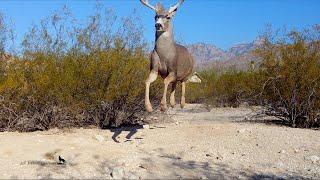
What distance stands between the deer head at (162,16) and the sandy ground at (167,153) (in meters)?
2.42

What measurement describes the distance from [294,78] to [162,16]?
496cm

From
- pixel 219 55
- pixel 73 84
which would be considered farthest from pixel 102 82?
pixel 219 55

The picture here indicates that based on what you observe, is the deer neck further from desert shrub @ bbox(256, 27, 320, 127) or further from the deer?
desert shrub @ bbox(256, 27, 320, 127)

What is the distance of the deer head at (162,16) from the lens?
10.4m

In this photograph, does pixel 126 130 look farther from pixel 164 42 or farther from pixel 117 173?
pixel 117 173

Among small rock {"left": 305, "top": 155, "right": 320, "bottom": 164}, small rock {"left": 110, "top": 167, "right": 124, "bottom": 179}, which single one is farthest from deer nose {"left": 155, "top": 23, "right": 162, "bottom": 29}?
small rock {"left": 305, "top": 155, "right": 320, "bottom": 164}

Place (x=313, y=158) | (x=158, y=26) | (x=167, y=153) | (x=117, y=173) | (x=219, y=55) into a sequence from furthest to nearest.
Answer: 1. (x=219, y=55)
2. (x=158, y=26)
3. (x=167, y=153)
4. (x=313, y=158)
5. (x=117, y=173)

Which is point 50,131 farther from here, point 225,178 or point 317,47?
point 317,47

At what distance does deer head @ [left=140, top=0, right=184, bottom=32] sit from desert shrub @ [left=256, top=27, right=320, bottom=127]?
13.7 ft

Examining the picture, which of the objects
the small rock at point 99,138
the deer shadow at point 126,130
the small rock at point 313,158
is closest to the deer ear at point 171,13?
the deer shadow at point 126,130

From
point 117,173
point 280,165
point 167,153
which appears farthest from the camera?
point 167,153

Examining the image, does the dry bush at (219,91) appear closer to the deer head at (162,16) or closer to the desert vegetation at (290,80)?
the desert vegetation at (290,80)

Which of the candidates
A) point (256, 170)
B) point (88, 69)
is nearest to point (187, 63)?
point (88, 69)

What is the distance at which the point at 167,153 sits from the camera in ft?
33.1
